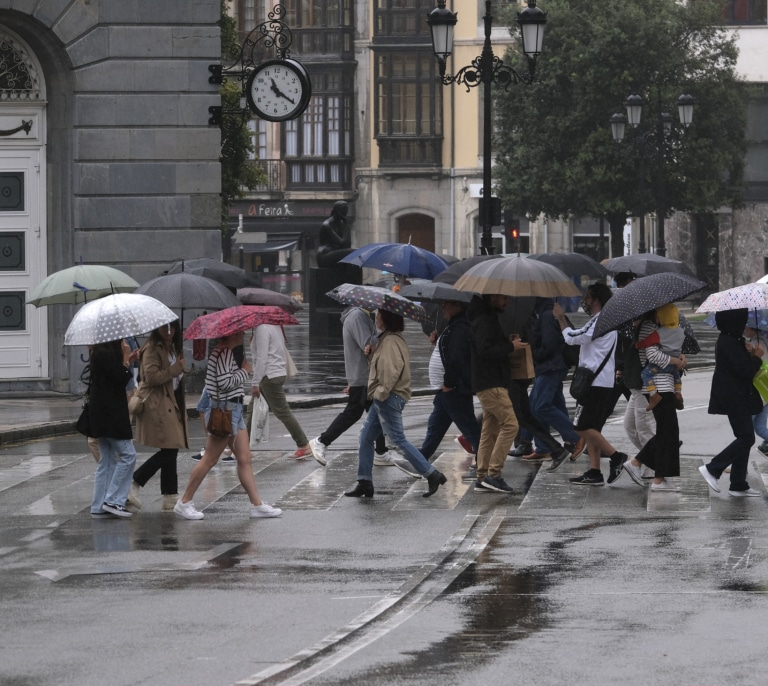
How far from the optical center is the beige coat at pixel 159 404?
504 inches

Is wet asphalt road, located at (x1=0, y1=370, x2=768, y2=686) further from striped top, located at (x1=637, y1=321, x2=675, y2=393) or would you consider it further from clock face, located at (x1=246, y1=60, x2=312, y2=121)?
clock face, located at (x1=246, y1=60, x2=312, y2=121)

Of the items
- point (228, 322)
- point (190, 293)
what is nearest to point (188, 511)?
point (228, 322)

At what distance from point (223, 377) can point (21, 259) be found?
34.2ft

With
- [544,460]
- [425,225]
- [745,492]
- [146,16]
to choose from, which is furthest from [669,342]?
[425,225]

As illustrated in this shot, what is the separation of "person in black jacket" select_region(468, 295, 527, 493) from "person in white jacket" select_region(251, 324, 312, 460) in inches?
110

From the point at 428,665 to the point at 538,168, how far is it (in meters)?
46.8

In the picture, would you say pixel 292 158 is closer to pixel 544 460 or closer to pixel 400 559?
pixel 544 460

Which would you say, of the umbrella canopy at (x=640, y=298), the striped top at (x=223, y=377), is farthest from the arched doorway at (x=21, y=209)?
the umbrella canopy at (x=640, y=298)

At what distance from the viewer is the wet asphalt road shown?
308 inches

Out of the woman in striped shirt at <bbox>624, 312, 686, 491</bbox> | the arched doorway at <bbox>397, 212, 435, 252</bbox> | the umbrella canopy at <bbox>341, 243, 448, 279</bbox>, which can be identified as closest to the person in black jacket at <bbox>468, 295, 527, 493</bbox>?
the woman in striped shirt at <bbox>624, 312, 686, 491</bbox>

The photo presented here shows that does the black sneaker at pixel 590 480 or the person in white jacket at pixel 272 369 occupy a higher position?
the person in white jacket at pixel 272 369

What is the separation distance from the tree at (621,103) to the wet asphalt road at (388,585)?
37.3m

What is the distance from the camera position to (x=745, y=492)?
45.9 feet

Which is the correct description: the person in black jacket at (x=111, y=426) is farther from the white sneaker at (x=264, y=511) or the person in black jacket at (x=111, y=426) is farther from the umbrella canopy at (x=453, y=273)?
the umbrella canopy at (x=453, y=273)
